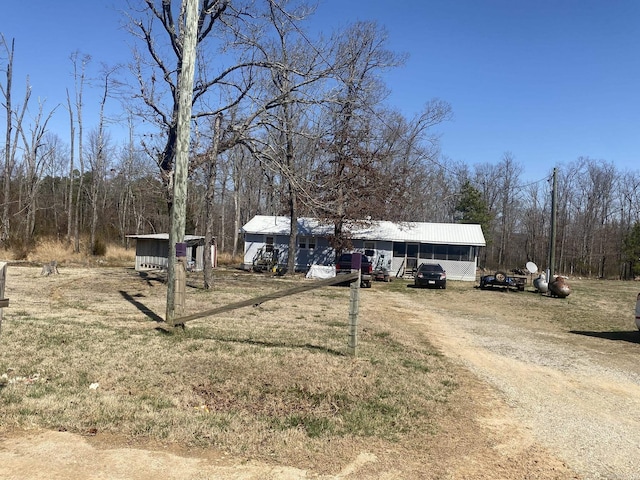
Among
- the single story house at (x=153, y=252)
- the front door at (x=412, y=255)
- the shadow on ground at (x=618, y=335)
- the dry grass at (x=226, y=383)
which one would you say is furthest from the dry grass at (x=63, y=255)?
the shadow on ground at (x=618, y=335)

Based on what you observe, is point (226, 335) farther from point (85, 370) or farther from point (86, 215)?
point (86, 215)

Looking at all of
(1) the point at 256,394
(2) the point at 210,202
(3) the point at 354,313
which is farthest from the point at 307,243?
A: (1) the point at 256,394

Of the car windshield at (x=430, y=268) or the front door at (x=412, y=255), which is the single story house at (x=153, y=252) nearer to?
the car windshield at (x=430, y=268)

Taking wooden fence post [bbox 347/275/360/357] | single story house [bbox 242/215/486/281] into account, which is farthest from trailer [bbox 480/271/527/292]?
wooden fence post [bbox 347/275/360/357]

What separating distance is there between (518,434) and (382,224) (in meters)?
29.5

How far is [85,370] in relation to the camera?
19.2ft

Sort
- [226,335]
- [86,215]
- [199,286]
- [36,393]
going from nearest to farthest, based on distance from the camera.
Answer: [36,393]
[226,335]
[199,286]
[86,215]

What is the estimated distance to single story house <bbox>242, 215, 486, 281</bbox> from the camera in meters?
31.4

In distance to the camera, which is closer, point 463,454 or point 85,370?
point 463,454

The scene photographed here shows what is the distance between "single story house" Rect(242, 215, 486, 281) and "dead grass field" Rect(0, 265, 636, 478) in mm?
21186

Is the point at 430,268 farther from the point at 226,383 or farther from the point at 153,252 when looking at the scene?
the point at 226,383

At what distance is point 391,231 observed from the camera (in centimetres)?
3288

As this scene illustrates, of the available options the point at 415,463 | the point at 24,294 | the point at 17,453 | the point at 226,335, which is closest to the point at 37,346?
the point at 226,335

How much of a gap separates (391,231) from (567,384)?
26379mm
